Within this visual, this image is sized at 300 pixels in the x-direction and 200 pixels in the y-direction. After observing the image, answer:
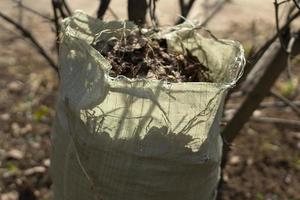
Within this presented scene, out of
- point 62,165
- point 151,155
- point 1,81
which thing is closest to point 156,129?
point 151,155

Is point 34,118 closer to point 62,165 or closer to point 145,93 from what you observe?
point 62,165

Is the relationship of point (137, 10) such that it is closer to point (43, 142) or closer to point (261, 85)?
point (261, 85)

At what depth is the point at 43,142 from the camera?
271 centimetres

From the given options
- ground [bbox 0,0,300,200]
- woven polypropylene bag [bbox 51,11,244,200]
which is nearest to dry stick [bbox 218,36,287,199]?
ground [bbox 0,0,300,200]

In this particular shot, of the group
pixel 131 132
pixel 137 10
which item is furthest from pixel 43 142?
pixel 131 132

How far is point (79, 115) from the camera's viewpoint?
58.3 inches

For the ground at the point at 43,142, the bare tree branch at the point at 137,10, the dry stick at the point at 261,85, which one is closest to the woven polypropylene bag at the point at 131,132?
the bare tree branch at the point at 137,10

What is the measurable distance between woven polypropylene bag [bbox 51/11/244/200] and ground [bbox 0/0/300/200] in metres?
0.73

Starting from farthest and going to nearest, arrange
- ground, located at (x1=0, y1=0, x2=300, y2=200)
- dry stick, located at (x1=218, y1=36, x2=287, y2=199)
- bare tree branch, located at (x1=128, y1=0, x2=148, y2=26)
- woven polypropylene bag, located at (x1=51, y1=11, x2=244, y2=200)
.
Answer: ground, located at (x1=0, y1=0, x2=300, y2=200), dry stick, located at (x1=218, y1=36, x2=287, y2=199), bare tree branch, located at (x1=128, y1=0, x2=148, y2=26), woven polypropylene bag, located at (x1=51, y1=11, x2=244, y2=200)

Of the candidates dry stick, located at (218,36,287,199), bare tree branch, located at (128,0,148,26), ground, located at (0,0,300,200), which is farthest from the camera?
ground, located at (0,0,300,200)

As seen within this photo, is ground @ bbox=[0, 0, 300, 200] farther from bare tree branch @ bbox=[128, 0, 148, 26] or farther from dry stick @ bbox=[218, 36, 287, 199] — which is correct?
bare tree branch @ bbox=[128, 0, 148, 26]

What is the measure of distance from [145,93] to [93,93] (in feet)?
0.47

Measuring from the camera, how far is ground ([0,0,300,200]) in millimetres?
2525

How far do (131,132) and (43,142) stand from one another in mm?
1352
